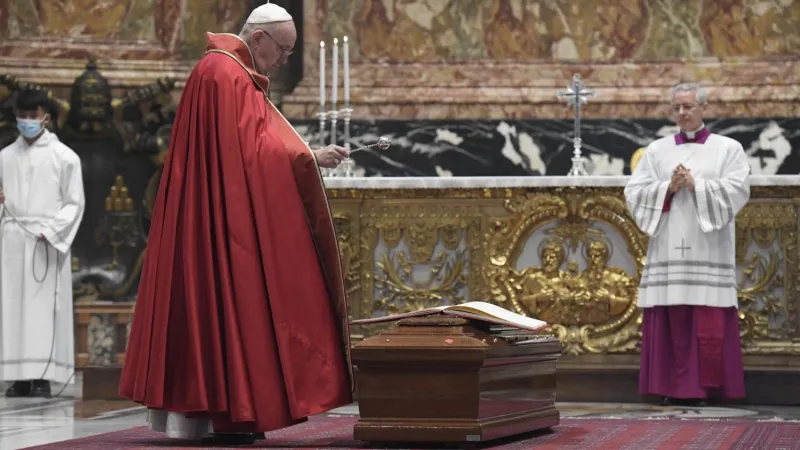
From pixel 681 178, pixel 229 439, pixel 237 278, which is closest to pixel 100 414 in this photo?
pixel 229 439

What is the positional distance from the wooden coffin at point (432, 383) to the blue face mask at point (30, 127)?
16.3 ft

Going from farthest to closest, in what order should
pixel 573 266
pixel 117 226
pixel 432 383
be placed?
pixel 117 226
pixel 573 266
pixel 432 383

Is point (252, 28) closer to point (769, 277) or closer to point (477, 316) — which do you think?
point (477, 316)

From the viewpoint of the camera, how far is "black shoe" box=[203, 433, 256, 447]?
19.6 ft

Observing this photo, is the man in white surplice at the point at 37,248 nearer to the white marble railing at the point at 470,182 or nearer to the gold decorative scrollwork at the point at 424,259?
the white marble railing at the point at 470,182

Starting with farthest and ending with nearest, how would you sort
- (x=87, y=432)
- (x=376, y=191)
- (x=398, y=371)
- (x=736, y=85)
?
(x=736, y=85) < (x=376, y=191) < (x=87, y=432) < (x=398, y=371)

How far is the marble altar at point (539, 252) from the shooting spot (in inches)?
354

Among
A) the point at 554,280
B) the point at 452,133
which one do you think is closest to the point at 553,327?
the point at 554,280

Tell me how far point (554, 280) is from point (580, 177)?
645 mm

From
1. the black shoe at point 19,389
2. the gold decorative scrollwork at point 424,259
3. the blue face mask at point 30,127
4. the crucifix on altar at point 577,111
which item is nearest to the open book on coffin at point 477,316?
the gold decorative scrollwork at point 424,259

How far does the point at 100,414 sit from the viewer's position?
8.23m

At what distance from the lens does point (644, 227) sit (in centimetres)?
881

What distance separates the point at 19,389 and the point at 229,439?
437 centimetres

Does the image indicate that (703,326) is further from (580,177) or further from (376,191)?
(376,191)
